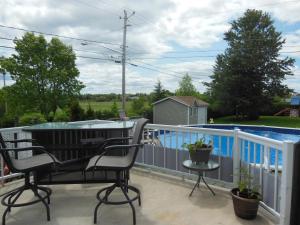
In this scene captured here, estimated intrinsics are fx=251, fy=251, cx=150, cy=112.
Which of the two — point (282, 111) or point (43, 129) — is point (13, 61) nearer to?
point (43, 129)

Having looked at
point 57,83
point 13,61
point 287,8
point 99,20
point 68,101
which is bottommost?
point 68,101

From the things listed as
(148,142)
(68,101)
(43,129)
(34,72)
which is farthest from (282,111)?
(43,129)

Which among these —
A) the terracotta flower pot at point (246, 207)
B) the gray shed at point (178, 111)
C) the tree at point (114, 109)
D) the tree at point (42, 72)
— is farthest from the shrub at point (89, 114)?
the terracotta flower pot at point (246, 207)

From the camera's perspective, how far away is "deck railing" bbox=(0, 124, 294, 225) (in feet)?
7.09

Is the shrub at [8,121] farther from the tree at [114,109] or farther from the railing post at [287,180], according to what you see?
the railing post at [287,180]

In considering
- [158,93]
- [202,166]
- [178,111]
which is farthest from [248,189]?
[158,93]

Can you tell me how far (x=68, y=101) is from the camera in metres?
14.0

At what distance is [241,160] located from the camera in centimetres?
300

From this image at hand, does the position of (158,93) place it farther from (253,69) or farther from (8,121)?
(8,121)

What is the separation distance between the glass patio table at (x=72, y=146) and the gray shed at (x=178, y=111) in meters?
16.4

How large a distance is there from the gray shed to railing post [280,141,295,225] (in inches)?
680

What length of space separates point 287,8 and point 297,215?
14.1 meters

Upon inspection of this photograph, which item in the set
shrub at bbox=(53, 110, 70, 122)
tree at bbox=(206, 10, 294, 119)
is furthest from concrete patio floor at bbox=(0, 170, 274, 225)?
tree at bbox=(206, 10, 294, 119)

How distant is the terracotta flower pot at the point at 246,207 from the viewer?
2.41 meters
